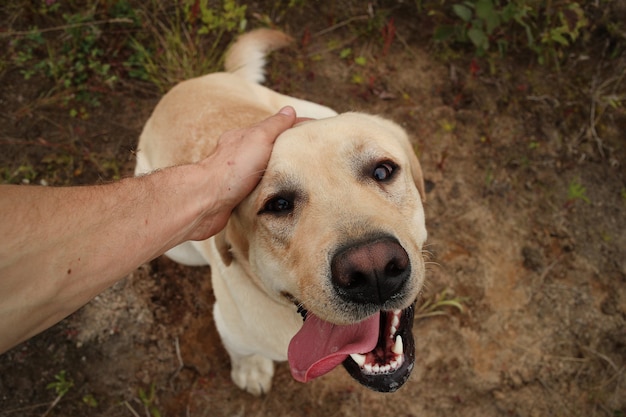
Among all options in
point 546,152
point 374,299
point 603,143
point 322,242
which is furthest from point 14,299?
point 603,143

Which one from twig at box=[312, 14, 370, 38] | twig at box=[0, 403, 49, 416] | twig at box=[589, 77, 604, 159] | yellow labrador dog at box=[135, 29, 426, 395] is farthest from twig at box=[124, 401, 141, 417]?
twig at box=[589, 77, 604, 159]

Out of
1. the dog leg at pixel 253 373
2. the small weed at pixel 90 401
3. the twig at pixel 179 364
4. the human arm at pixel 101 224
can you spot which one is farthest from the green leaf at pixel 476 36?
the small weed at pixel 90 401

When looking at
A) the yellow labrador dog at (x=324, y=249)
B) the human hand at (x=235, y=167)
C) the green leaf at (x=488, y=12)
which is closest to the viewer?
the yellow labrador dog at (x=324, y=249)

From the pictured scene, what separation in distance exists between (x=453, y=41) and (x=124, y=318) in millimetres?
3908

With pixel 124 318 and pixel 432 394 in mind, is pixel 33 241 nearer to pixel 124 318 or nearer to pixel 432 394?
pixel 124 318

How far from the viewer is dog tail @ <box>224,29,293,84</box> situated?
416 centimetres

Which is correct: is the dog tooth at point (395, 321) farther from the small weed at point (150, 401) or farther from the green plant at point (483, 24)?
the green plant at point (483, 24)

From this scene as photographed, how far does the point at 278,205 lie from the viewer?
2.30m

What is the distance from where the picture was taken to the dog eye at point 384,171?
2.35m

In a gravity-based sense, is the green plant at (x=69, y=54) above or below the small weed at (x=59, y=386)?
above

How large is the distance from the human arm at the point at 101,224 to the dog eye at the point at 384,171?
580 millimetres

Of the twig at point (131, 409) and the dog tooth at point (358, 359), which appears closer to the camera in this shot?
the dog tooth at point (358, 359)

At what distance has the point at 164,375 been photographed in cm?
366

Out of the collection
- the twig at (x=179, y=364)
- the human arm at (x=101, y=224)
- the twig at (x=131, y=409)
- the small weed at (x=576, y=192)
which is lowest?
the twig at (x=131, y=409)
